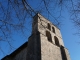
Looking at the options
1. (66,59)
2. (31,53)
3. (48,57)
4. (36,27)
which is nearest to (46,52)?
(48,57)

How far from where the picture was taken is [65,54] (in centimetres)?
1290

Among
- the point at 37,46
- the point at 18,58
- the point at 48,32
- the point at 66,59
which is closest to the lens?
the point at 37,46

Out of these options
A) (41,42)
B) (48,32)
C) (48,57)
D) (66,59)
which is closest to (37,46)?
(41,42)

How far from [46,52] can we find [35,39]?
168 cm

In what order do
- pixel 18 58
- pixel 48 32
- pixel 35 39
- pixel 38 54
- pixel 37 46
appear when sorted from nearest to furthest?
1. pixel 38 54
2. pixel 37 46
3. pixel 35 39
4. pixel 18 58
5. pixel 48 32

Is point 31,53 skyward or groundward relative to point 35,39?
groundward

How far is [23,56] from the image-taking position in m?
12.9

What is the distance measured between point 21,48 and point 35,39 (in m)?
3.44

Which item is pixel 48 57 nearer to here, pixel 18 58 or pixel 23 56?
pixel 23 56

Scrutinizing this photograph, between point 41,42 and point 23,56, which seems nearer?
point 41,42

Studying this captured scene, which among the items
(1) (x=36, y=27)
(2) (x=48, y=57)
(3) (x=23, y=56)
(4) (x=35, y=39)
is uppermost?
(1) (x=36, y=27)

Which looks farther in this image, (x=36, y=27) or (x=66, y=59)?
(x=36, y=27)

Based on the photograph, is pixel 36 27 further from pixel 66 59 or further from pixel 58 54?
pixel 66 59

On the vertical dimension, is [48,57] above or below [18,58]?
below
